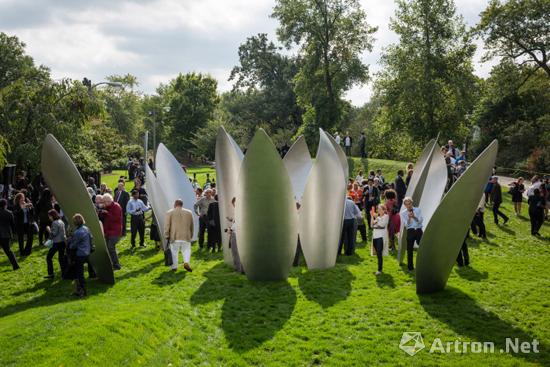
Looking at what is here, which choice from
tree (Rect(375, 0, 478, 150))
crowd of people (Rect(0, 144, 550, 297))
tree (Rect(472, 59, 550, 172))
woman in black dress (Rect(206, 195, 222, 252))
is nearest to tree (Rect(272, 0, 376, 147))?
tree (Rect(375, 0, 478, 150))

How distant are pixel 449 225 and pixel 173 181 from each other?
28.7 feet

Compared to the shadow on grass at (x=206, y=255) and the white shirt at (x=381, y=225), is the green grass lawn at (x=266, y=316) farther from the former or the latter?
the white shirt at (x=381, y=225)

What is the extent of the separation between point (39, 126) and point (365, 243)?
1349cm

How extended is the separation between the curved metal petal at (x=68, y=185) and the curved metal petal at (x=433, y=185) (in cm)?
787

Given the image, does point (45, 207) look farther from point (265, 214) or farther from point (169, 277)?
point (265, 214)

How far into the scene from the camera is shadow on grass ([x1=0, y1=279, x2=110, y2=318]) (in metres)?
9.06

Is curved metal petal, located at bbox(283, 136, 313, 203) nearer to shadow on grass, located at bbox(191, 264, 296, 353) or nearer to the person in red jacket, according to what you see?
shadow on grass, located at bbox(191, 264, 296, 353)

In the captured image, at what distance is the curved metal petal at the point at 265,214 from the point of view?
9.76m

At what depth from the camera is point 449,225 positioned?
882cm

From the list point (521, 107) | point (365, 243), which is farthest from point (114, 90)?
point (365, 243)

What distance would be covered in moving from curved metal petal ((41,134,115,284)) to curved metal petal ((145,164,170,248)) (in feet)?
9.13

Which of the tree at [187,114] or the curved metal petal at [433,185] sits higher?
the tree at [187,114]

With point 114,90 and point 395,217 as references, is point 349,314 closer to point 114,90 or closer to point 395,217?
point 395,217

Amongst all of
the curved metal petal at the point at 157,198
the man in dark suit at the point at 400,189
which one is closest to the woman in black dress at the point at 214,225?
the curved metal petal at the point at 157,198
